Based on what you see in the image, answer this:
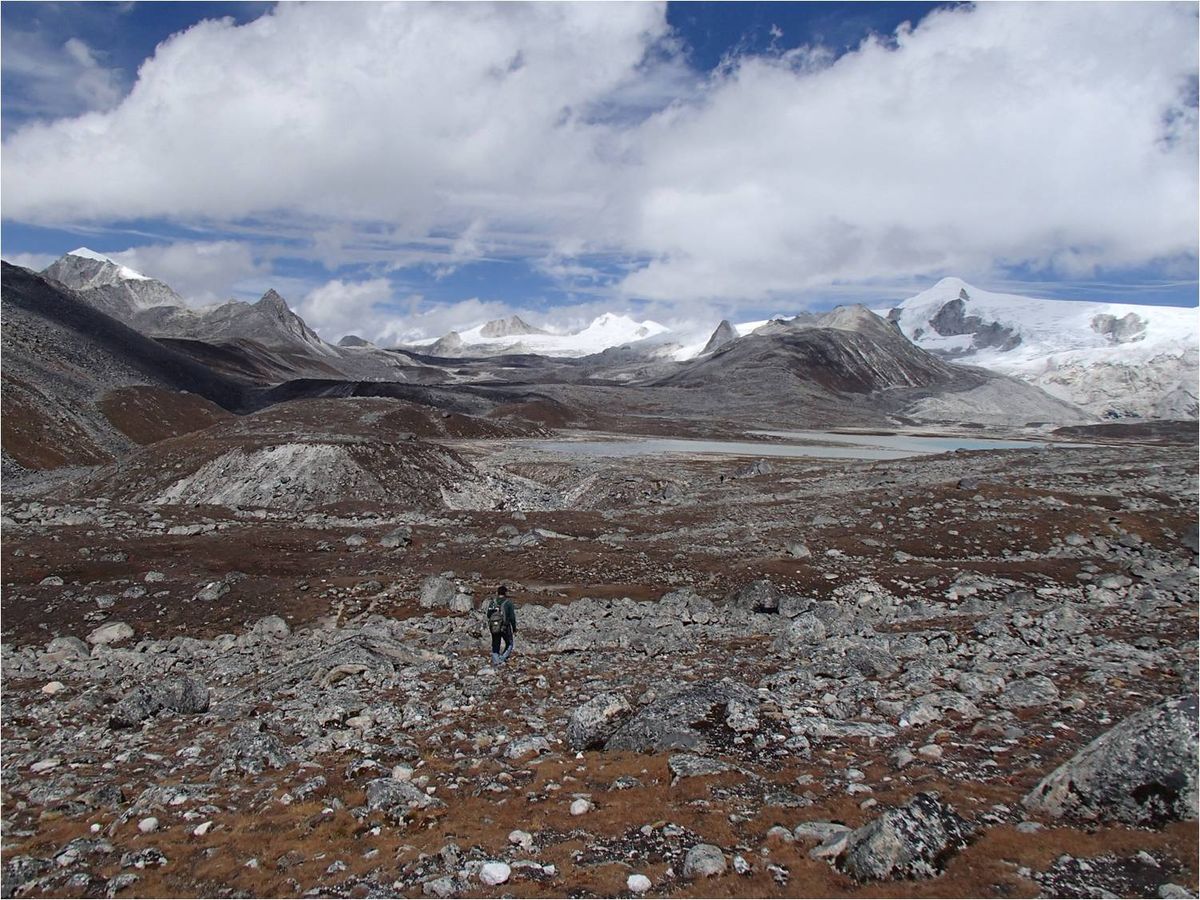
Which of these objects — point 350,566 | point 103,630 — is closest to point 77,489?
point 350,566

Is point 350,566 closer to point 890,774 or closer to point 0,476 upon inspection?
point 890,774

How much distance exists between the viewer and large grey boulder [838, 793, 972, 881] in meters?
9.03

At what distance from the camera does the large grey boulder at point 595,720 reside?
577 inches

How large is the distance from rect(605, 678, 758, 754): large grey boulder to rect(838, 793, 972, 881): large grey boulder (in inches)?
180

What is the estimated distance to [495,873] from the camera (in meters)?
9.65

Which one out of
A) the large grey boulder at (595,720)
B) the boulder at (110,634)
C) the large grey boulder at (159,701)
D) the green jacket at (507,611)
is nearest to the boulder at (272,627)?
the boulder at (110,634)

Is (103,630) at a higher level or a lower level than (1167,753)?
lower

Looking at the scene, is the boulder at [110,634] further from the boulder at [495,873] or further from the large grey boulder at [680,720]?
the boulder at [495,873]

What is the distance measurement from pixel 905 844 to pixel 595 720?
718cm

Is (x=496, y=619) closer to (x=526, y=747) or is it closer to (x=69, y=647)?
(x=526, y=747)

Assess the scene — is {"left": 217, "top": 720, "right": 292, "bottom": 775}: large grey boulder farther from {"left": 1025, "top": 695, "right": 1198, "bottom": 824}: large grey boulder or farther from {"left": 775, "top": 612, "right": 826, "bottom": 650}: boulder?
{"left": 775, "top": 612, "right": 826, "bottom": 650}: boulder

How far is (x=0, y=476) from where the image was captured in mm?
67125

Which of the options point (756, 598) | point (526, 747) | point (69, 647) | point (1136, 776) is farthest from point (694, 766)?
point (69, 647)

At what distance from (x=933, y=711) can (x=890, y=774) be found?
126 inches
